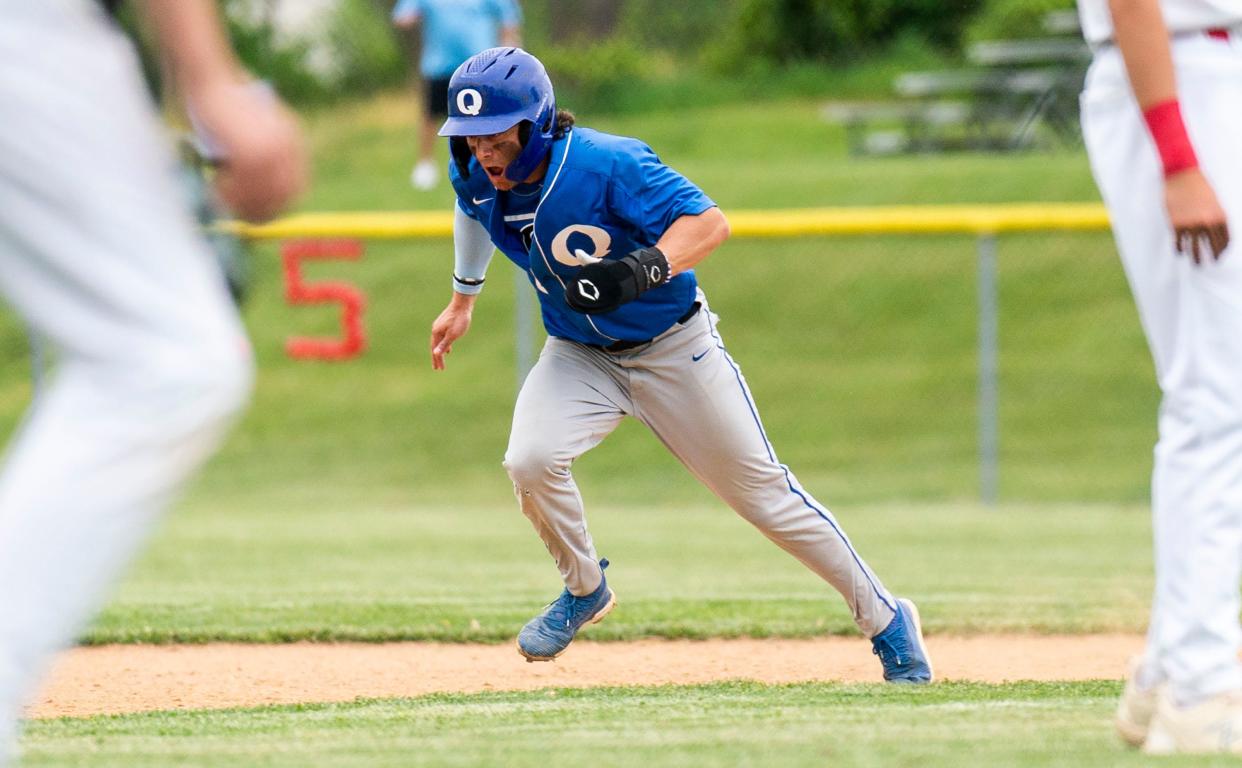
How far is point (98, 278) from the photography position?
8.51 feet

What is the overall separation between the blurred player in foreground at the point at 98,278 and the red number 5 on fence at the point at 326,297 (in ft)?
35.8

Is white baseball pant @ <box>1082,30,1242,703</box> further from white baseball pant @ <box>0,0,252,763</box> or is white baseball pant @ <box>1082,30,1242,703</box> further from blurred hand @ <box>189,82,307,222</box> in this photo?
white baseball pant @ <box>0,0,252,763</box>

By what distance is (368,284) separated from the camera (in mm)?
16688

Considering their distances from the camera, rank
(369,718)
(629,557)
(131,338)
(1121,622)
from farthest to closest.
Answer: (629,557) < (1121,622) < (369,718) < (131,338)

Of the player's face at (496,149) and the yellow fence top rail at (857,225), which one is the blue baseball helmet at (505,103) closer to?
the player's face at (496,149)

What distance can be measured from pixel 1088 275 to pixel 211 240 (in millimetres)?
13876

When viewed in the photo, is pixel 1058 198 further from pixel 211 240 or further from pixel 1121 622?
pixel 211 240

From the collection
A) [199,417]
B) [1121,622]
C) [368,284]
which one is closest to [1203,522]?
[199,417]

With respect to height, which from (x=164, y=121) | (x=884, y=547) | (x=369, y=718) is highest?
(x=164, y=121)

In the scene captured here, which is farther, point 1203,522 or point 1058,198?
point 1058,198

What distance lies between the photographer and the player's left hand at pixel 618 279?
5.01 meters

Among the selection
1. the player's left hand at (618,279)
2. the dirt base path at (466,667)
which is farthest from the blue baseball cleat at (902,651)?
the player's left hand at (618,279)

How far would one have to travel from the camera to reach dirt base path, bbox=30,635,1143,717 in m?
5.62

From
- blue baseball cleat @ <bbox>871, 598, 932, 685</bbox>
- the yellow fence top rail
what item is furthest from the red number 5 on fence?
blue baseball cleat @ <bbox>871, 598, 932, 685</bbox>
